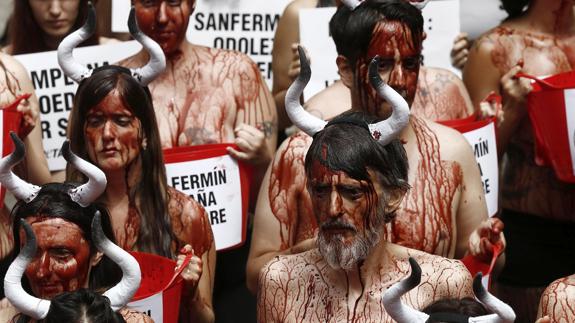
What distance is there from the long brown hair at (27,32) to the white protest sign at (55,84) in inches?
9.7

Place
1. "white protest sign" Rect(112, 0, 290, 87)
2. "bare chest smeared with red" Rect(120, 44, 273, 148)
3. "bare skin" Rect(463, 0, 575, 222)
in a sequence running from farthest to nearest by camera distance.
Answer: "white protest sign" Rect(112, 0, 290, 87)
"bare skin" Rect(463, 0, 575, 222)
"bare chest smeared with red" Rect(120, 44, 273, 148)

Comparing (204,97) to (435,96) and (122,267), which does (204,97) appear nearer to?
(435,96)

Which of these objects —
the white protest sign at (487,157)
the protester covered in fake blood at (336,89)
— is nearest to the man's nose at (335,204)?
the protester covered in fake blood at (336,89)

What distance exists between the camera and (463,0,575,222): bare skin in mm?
8039

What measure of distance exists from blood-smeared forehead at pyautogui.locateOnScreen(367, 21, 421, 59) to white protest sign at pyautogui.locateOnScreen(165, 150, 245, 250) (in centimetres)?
108

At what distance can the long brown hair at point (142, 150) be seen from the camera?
22.4ft

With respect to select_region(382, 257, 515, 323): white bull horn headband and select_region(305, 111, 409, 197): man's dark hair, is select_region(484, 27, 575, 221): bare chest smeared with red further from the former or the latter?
select_region(382, 257, 515, 323): white bull horn headband

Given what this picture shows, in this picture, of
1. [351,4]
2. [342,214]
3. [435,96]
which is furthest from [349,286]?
[435,96]

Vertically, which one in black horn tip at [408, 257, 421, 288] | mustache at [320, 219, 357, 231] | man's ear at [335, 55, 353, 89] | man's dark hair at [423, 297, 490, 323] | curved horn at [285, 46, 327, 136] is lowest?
man's dark hair at [423, 297, 490, 323]

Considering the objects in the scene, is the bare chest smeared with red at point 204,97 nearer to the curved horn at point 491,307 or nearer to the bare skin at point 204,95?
the bare skin at point 204,95

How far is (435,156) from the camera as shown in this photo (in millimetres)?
6730

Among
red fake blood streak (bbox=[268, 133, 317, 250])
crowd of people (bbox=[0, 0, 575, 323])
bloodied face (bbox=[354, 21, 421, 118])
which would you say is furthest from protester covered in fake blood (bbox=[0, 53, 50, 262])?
bloodied face (bbox=[354, 21, 421, 118])

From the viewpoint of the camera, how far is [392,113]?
Answer: 607 centimetres

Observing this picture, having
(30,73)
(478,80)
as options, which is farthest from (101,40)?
(478,80)
